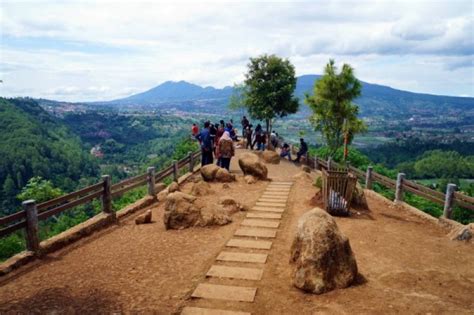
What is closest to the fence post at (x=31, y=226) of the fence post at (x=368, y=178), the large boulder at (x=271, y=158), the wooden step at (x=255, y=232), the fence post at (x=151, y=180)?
the wooden step at (x=255, y=232)

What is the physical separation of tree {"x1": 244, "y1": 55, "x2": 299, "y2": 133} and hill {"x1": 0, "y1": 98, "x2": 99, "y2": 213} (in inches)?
A: 2186

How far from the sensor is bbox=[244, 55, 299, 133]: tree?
77.9 feet

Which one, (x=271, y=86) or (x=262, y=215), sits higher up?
(x=271, y=86)

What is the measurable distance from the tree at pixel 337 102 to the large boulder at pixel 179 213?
10.7 metres

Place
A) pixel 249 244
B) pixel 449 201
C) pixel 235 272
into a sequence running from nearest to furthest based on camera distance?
1. pixel 235 272
2. pixel 249 244
3. pixel 449 201

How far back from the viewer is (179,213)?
8977 millimetres

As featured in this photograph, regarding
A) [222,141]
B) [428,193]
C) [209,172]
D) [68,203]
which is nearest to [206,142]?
[222,141]

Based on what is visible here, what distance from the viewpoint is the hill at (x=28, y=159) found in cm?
6750

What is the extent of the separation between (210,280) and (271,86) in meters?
19.3

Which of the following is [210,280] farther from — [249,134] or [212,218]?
[249,134]

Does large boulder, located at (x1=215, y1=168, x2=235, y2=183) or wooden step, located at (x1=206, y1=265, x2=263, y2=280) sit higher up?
large boulder, located at (x1=215, y1=168, x2=235, y2=183)

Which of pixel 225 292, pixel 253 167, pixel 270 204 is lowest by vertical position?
pixel 270 204

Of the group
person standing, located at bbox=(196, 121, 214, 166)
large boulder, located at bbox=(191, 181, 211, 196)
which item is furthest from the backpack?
large boulder, located at bbox=(191, 181, 211, 196)

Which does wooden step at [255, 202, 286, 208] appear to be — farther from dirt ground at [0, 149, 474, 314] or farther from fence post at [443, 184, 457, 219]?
fence post at [443, 184, 457, 219]
